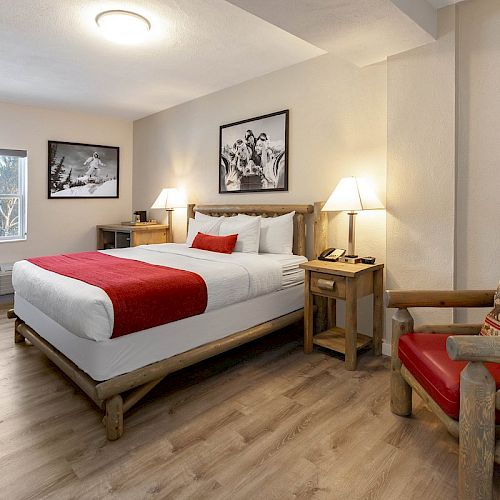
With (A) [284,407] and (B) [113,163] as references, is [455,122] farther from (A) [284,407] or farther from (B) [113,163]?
(B) [113,163]

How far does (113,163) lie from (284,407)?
15.1 ft

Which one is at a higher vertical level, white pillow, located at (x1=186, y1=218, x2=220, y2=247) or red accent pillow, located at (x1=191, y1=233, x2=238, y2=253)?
white pillow, located at (x1=186, y1=218, x2=220, y2=247)

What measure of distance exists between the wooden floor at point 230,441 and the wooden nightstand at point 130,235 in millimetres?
2431

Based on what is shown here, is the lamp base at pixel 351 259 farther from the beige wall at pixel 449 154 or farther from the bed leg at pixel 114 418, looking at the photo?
the bed leg at pixel 114 418

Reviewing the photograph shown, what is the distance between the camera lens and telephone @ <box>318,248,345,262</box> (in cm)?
304

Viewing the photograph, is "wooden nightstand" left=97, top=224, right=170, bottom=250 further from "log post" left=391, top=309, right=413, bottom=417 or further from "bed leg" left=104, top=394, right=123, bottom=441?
"log post" left=391, top=309, right=413, bottom=417

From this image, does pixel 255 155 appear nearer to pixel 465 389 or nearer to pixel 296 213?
pixel 296 213

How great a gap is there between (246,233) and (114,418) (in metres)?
1.98

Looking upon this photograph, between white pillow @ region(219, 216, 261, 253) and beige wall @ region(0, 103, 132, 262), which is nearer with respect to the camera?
white pillow @ region(219, 216, 261, 253)

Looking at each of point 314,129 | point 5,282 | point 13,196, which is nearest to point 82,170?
point 13,196

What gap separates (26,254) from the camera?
493cm

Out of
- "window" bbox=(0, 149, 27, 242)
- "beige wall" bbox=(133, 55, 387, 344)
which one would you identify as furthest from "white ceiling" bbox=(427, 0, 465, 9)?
"window" bbox=(0, 149, 27, 242)

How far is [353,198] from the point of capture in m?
2.85

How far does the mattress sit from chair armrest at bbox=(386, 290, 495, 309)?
42.8 inches
